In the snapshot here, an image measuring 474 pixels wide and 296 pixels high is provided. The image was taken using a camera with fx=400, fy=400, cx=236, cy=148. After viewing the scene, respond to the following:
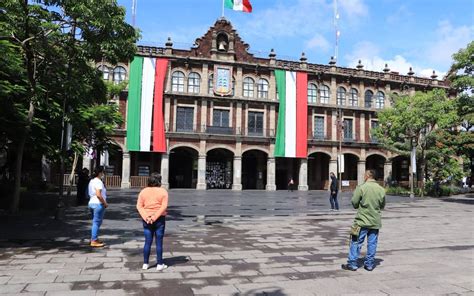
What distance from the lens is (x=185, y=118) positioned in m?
38.0

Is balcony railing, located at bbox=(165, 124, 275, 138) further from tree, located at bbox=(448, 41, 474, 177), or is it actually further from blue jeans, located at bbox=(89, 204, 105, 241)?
blue jeans, located at bbox=(89, 204, 105, 241)

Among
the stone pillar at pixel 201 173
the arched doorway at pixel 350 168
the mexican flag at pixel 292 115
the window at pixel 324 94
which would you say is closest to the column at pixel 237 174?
the stone pillar at pixel 201 173

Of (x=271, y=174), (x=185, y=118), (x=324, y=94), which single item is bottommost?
(x=271, y=174)

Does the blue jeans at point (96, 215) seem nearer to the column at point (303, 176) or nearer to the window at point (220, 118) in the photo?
the window at point (220, 118)

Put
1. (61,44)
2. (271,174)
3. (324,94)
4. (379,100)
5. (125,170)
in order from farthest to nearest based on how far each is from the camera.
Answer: (379,100), (324,94), (271,174), (125,170), (61,44)

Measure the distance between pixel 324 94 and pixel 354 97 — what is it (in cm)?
366

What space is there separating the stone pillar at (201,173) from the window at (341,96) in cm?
1600

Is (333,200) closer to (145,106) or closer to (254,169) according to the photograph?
(145,106)

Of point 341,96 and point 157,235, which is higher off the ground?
point 341,96

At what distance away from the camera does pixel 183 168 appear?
131 feet

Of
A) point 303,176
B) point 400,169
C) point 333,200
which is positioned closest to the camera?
point 333,200

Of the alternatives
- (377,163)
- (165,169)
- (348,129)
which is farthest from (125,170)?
(377,163)

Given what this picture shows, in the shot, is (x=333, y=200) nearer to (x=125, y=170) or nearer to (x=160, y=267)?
(x=160, y=267)

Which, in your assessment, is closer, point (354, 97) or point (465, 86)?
point (465, 86)
